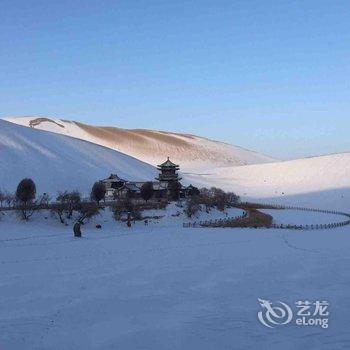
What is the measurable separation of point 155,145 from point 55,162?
2741 inches

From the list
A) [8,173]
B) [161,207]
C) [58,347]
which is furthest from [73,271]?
[8,173]

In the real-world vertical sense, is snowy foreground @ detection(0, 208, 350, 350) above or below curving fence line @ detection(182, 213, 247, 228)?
below

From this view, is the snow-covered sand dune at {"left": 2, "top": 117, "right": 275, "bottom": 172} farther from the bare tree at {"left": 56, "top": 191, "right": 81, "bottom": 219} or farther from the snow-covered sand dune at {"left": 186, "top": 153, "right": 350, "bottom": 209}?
the bare tree at {"left": 56, "top": 191, "right": 81, "bottom": 219}

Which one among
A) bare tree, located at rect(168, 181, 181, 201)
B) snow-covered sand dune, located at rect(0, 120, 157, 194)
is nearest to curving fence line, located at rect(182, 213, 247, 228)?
bare tree, located at rect(168, 181, 181, 201)

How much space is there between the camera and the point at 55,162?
56000 millimetres

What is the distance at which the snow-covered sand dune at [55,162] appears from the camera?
48969 mm

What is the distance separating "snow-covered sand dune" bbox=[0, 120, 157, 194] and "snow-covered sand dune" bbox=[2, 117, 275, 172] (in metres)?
40.0

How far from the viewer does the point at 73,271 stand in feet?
42.5

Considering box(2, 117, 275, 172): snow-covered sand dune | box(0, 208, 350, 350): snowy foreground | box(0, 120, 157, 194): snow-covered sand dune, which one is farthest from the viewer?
box(2, 117, 275, 172): snow-covered sand dune

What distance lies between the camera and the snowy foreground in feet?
25.8

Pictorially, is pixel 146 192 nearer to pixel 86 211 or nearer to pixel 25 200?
pixel 86 211

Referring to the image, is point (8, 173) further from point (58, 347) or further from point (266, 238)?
point (58, 347)

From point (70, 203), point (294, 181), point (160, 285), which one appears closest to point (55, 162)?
point (70, 203)

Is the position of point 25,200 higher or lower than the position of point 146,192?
lower
